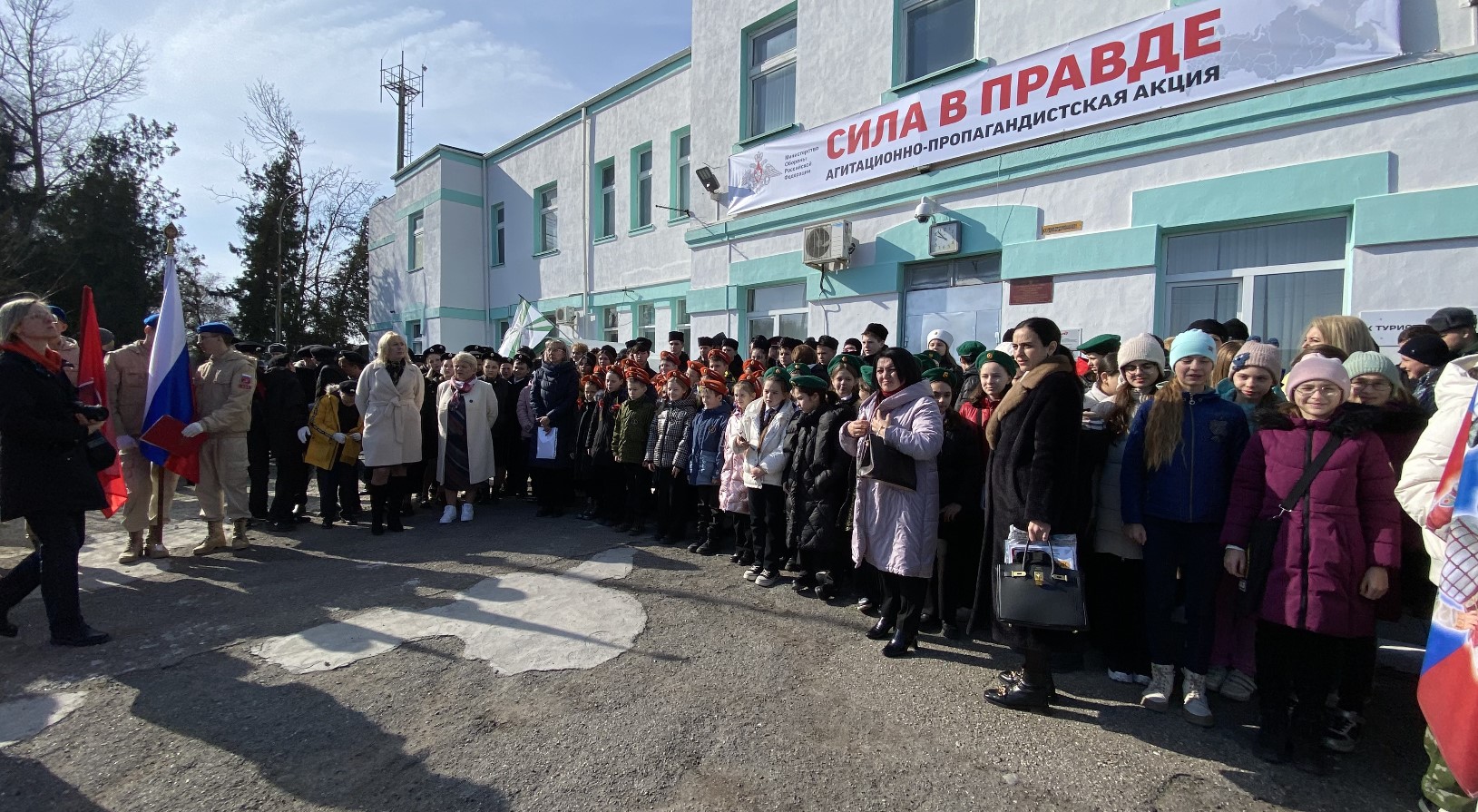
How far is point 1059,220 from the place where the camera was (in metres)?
7.58

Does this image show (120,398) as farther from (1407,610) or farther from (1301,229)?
(1301,229)

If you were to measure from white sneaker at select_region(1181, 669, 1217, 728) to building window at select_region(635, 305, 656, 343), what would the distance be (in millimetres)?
11715

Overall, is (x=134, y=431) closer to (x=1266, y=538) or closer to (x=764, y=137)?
(x=1266, y=538)

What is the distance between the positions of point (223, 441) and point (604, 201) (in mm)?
10424

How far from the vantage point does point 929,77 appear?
8617mm

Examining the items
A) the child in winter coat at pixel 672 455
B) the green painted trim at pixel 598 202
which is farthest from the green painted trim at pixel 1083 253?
the green painted trim at pixel 598 202

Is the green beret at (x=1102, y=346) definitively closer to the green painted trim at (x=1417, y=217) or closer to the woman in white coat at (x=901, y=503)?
the woman in white coat at (x=901, y=503)

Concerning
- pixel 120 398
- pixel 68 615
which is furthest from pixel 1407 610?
pixel 120 398


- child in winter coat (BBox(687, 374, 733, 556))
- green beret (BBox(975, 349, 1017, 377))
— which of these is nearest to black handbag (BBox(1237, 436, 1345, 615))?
green beret (BBox(975, 349, 1017, 377))

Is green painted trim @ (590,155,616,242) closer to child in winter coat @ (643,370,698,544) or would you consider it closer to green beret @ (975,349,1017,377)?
child in winter coat @ (643,370,698,544)

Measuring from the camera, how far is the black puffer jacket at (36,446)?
4.00m

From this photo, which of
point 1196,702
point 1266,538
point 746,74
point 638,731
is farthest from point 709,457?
point 746,74

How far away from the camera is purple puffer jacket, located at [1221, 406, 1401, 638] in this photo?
9.43 ft

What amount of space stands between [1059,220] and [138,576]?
913cm
